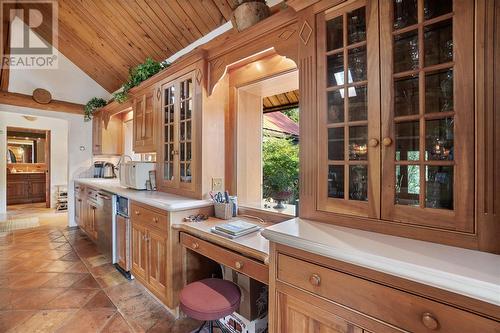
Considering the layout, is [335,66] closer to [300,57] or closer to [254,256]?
[300,57]

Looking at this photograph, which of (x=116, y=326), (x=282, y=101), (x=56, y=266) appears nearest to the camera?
(x=116, y=326)

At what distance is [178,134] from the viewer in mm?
2486

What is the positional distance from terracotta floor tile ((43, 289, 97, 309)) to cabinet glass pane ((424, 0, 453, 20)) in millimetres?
3280

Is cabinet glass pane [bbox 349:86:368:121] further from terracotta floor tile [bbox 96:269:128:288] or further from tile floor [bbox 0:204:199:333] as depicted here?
terracotta floor tile [bbox 96:269:128:288]

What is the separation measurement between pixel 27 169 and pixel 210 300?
9.28 meters

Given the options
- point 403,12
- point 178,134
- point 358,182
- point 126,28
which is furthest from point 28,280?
point 403,12

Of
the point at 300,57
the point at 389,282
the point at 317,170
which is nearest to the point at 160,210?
the point at 317,170

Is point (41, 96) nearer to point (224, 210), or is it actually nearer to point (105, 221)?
point (105, 221)

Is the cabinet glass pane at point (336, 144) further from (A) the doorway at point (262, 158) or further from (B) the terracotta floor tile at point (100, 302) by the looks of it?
(B) the terracotta floor tile at point (100, 302)

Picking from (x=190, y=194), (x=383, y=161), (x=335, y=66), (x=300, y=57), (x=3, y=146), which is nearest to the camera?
(x=383, y=161)

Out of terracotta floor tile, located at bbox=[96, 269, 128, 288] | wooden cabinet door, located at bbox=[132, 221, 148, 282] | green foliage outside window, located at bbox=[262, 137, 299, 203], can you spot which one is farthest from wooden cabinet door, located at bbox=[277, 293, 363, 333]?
terracotta floor tile, located at bbox=[96, 269, 128, 288]

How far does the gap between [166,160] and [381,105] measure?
7.28ft

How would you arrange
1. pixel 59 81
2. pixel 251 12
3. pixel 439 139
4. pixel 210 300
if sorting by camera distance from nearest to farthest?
pixel 439 139, pixel 210 300, pixel 251 12, pixel 59 81

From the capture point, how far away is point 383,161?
116cm
